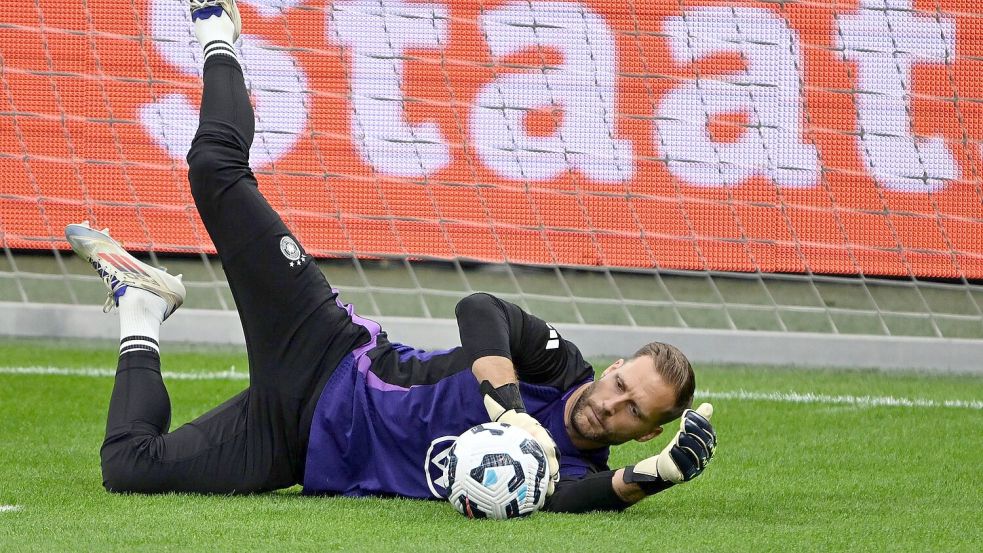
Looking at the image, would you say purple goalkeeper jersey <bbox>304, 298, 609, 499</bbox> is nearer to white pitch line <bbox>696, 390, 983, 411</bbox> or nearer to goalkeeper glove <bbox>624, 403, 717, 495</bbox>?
goalkeeper glove <bbox>624, 403, 717, 495</bbox>

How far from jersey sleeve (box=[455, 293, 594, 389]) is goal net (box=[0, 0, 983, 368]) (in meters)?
3.65

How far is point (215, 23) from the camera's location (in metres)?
4.74

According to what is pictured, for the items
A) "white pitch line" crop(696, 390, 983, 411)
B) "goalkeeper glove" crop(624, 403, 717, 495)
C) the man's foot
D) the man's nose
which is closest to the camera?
"goalkeeper glove" crop(624, 403, 717, 495)

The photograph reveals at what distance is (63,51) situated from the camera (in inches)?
319

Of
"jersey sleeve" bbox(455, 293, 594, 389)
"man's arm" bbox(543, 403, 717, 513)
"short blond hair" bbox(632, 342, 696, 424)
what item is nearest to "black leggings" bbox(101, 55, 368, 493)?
"jersey sleeve" bbox(455, 293, 594, 389)

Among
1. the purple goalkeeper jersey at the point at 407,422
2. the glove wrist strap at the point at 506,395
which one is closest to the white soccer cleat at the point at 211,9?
the purple goalkeeper jersey at the point at 407,422

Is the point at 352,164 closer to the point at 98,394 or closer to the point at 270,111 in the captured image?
the point at 270,111

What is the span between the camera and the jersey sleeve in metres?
3.68

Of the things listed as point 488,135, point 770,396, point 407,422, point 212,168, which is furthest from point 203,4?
point 488,135

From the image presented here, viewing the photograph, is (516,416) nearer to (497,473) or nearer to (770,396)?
(497,473)

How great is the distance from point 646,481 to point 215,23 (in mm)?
2463

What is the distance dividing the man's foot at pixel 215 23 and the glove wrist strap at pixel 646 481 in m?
2.26

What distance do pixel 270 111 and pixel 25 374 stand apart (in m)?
2.37

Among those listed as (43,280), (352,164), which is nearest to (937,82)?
(352,164)
